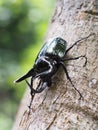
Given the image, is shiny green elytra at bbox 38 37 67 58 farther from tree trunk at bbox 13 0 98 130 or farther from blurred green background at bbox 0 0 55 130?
blurred green background at bbox 0 0 55 130

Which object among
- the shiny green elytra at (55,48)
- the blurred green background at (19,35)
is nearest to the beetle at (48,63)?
the shiny green elytra at (55,48)

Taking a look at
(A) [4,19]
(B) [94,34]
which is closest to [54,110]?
(B) [94,34]

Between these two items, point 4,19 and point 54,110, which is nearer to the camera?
point 54,110

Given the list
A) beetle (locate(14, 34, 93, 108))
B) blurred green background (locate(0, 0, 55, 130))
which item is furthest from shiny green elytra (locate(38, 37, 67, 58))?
blurred green background (locate(0, 0, 55, 130))

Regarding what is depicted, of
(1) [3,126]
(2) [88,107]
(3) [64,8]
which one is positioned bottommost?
(1) [3,126]

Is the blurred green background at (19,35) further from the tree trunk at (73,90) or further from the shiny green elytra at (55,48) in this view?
the tree trunk at (73,90)

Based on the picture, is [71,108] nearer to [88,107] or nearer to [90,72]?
[88,107]
